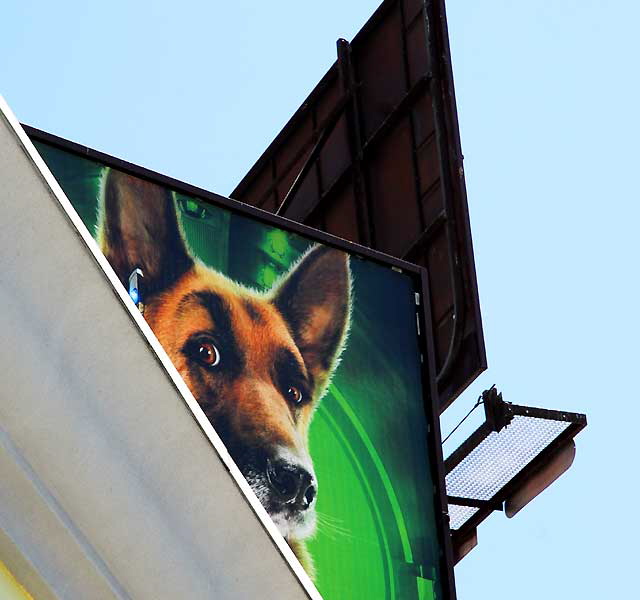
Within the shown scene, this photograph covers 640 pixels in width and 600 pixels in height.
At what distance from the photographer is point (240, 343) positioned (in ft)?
42.4

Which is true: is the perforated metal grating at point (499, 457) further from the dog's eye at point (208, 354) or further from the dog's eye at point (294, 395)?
the dog's eye at point (208, 354)

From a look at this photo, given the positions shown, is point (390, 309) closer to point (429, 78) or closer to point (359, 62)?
point (429, 78)

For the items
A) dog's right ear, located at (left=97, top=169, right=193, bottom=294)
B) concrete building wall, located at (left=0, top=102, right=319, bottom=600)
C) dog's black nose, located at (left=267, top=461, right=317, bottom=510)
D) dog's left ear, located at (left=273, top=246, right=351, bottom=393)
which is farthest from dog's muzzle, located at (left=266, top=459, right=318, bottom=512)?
concrete building wall, located at (left=0, top=102, right=319, bottom=600)

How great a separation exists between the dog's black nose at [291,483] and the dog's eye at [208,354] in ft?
2.87

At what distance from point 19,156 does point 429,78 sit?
10.5 meters

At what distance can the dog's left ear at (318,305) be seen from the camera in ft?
43.9

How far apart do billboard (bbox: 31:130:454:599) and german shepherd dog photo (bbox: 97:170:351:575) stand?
0.04 ft

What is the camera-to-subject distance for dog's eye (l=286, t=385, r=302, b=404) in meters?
13.0

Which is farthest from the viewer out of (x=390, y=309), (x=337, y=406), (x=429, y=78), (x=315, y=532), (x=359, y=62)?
(x=359, y=62)

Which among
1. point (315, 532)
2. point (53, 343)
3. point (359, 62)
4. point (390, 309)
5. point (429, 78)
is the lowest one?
point (53, 343)

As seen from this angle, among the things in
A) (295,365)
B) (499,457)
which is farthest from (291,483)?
(499,457)

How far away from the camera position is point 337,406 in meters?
13.2

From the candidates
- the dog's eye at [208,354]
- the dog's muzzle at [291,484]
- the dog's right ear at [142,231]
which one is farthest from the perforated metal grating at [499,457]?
the dog's right ear at [142,231]

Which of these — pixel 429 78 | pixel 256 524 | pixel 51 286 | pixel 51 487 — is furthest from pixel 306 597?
pixel 429 78
